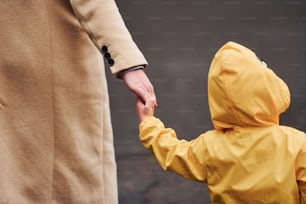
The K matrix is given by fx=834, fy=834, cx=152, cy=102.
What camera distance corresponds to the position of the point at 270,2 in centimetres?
557

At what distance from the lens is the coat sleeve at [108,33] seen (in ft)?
7.34

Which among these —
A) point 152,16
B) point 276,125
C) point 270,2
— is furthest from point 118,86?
point 276,125

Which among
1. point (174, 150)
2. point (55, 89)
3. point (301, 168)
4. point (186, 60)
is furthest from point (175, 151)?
point (186, 60)

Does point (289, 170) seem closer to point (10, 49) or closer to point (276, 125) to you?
point (276, 125)

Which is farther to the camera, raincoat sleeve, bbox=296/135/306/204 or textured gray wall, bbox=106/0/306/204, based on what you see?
textured gray wall, bbox=106/0/306/204

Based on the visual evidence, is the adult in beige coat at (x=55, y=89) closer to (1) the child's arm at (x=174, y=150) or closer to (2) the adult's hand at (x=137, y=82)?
(2) the adult's hand at (x=137, y=82)

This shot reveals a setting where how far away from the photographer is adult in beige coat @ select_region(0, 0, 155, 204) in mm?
2252

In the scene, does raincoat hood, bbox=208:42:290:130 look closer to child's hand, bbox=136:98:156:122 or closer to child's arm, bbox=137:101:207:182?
child's arm, bbox=137:101:207:182

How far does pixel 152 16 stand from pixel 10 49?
128 inches

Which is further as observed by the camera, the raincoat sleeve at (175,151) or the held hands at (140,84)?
the raincoat sleeve at (175,151)

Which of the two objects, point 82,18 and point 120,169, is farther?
point 120,169

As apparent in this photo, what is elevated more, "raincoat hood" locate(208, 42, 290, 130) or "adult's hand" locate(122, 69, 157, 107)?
"adult's hand" locate(122, 69, 157, 107)

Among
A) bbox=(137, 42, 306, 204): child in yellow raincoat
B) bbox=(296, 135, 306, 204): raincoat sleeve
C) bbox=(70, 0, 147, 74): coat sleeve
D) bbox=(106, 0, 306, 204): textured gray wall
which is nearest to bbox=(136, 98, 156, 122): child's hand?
bbox=(137, 42, 306, 204): child in yellow raincoat

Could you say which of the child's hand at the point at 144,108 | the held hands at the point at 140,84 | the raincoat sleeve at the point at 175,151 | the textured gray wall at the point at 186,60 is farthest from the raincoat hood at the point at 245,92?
the textured gray wall at the point at 186,60
